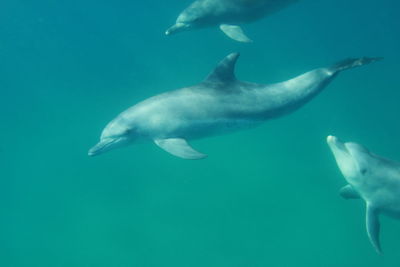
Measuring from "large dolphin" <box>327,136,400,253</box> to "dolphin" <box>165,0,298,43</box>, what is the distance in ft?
13.5

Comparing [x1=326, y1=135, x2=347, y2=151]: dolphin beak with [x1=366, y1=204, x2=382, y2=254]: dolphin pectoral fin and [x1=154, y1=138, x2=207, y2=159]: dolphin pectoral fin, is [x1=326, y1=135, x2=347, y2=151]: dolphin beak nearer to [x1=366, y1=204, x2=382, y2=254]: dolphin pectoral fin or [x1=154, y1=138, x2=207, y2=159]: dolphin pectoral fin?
[x1=366, y1=204, x2=382, y2=254]: dolphin pectoral fin

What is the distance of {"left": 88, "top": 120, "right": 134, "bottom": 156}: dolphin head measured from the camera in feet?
27.1

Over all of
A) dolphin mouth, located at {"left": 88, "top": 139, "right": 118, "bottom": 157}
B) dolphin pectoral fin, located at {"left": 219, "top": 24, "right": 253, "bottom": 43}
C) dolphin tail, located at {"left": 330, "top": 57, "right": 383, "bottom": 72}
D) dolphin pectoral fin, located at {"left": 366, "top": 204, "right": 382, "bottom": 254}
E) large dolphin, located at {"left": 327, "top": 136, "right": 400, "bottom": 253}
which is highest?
dolphin pectoral fin, located at {"left": 219, "top": 24, "right": 253, "bottom": 43}

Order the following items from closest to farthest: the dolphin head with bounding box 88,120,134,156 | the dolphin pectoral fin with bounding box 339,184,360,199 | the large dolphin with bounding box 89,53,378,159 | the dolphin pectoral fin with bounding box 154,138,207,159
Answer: the dolphin pectoral fin with bounding box 154,138,207,159, the large dolphin with bounding box 89,53,378,159, the dolphin head with bounding box 88,120,134,156, the dolphin pectoral fin with bounding box 339,184,360,199

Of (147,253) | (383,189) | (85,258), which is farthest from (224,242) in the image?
(383,189)

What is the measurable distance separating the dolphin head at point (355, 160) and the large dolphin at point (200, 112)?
1.34m

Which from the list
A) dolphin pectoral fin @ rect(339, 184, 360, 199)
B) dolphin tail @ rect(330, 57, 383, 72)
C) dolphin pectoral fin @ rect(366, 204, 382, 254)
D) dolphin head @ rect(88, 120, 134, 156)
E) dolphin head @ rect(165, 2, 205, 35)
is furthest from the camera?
dolphin head @ rect(165, 2, 205, 35)

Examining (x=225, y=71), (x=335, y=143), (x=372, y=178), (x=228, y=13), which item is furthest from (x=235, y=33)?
(x=372, y=178)

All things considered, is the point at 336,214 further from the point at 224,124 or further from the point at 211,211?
the point at 224,124

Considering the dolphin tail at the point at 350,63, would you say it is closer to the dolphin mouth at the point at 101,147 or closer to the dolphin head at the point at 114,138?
the dolphin head at the point at 114,138

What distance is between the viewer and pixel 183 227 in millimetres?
16266

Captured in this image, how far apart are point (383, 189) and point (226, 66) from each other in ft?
12.6

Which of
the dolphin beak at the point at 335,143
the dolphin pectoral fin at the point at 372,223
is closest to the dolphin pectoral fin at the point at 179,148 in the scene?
the dolphin beak at the point at 335,143

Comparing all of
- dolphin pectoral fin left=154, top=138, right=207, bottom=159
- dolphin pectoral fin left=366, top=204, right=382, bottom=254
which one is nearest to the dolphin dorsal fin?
dolphin pectoral fin left=154, top=138, right=207, bottom=159
